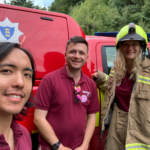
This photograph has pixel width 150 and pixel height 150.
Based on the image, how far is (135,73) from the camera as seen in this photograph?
1.91 m

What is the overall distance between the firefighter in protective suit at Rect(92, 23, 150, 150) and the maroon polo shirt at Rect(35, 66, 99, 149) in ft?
1.65

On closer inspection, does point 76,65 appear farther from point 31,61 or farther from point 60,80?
point 31,61

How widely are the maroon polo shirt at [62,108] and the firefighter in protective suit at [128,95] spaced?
50cm

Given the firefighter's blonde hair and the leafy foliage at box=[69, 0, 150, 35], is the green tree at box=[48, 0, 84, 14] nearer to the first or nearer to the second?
the leafy foliage at box=[69, 0, 150, 35]

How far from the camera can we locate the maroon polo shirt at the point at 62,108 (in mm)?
1532

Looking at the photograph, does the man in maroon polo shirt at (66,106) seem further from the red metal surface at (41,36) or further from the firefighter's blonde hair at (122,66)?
the firefighter's blonde hair at (122,66)

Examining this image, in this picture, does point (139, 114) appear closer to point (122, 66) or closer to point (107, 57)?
point (122, 66)

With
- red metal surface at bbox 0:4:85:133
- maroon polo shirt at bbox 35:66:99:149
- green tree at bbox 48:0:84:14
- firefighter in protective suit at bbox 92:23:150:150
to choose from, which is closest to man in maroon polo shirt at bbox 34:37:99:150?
maroon polo shirt at bbox 35:66:99:149

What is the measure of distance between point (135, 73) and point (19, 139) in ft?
4.94

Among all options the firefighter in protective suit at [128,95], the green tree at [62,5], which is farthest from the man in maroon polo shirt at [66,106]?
the green tree at [62,5]

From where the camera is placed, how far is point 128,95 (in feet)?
6.26

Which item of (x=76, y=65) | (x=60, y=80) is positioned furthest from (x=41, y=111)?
(x=76, y=65)

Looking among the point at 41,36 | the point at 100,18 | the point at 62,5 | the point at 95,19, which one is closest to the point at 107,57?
the point at 41,36

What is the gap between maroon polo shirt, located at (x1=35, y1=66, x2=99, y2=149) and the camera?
1.53 metres
